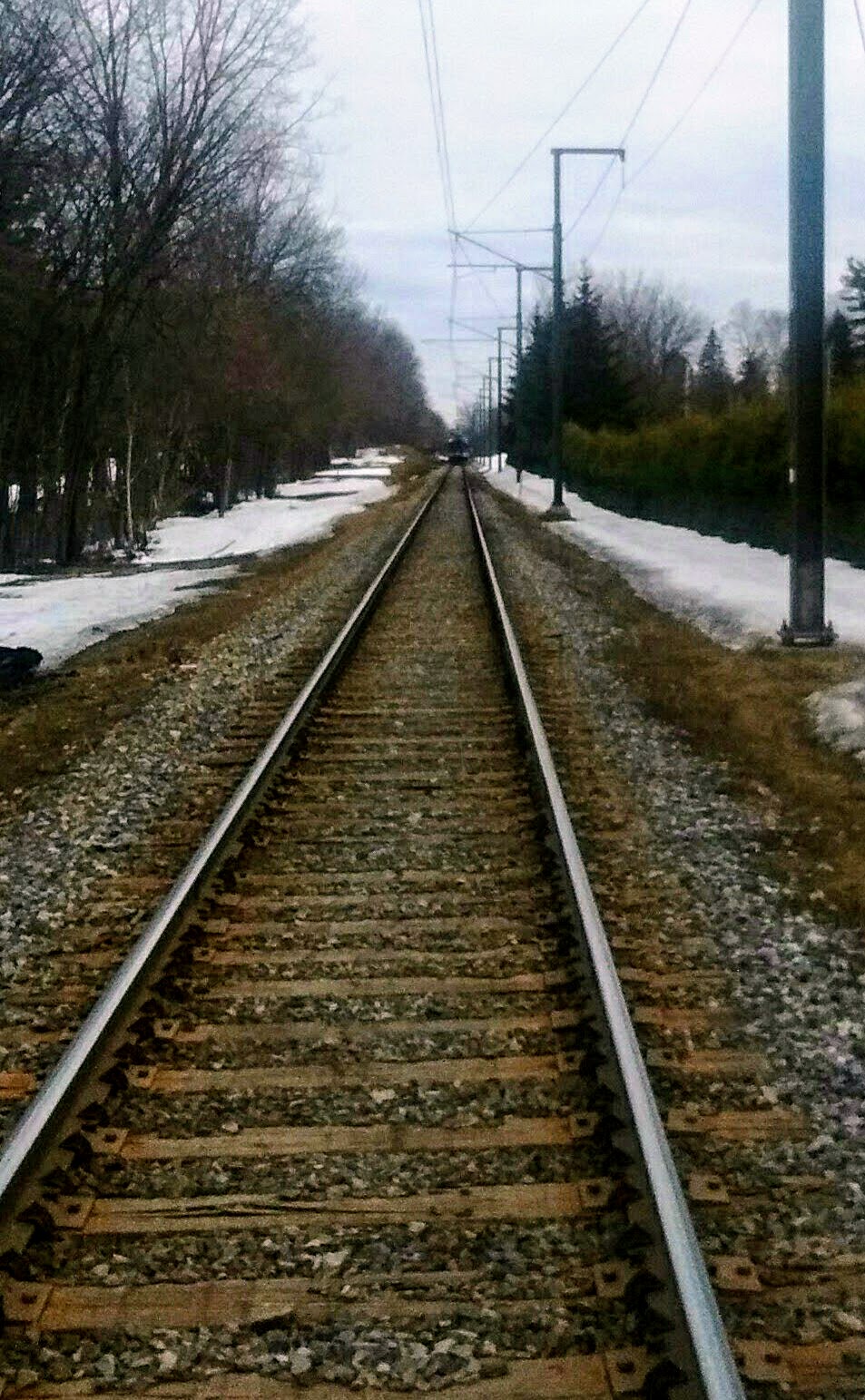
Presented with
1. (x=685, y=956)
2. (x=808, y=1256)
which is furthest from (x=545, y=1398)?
(x=685, y=956)

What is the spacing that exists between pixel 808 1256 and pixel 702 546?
26.7 meters

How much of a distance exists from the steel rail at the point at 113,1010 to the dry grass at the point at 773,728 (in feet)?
8.63

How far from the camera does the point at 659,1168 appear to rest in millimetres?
3916

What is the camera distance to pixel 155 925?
5992 millimetres

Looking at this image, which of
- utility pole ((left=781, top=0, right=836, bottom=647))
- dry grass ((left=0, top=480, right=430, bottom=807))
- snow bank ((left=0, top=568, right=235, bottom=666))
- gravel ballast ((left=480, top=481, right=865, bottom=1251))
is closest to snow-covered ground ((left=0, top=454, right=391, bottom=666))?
snow bank ((left=0, top=568, right=235, bottom=666))

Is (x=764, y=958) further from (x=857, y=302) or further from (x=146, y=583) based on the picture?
(x=857, y=302)

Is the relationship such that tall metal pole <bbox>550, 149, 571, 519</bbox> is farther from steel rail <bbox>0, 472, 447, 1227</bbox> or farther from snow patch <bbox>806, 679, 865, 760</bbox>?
steel rail <bbox>0, 472, 447, 1227</bbox>

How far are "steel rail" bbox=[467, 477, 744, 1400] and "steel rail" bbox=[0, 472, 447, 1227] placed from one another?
1.55 metres

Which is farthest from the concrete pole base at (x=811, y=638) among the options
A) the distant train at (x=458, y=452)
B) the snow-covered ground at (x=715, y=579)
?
the distant train at (x=458, y=452)

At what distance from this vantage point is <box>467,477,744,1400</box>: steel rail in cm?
311

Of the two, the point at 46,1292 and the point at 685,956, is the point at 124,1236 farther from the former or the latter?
the point at 685,956

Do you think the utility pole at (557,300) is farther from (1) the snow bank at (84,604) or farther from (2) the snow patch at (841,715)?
(2) the snow patch at (841,715)

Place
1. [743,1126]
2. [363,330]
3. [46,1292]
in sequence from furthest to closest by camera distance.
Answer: [363,330] < [743,1126] < [46,1292]

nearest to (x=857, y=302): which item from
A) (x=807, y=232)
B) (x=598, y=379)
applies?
(x=598, y=379)
